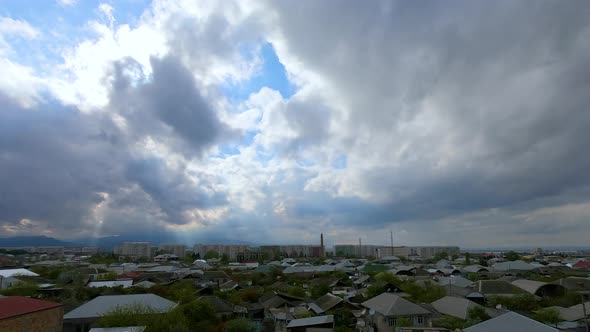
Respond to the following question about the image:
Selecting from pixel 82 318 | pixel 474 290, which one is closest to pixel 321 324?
pixel 82 318

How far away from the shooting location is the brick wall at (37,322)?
17.7 meters

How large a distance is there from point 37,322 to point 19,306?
1.40m

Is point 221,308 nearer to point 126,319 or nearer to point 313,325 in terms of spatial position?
point 313,325

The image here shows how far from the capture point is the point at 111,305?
2514 cm

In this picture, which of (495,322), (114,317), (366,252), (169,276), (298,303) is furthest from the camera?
(366,252)

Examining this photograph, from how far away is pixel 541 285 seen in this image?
3425 cm

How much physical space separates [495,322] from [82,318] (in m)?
23.9

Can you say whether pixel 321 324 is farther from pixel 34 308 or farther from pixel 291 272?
pixel 291 272

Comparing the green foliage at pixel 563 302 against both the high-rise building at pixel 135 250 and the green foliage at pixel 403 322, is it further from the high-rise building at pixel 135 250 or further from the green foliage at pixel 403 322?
the high-rise building at pixel 135 250

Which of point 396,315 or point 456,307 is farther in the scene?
point 456,307

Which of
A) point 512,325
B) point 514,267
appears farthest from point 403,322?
point 514,267

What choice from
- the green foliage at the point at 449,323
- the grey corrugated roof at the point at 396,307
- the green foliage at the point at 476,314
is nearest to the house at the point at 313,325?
the grey corrugated roof at the point at 396,307

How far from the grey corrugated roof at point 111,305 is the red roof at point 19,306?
8.94 feet

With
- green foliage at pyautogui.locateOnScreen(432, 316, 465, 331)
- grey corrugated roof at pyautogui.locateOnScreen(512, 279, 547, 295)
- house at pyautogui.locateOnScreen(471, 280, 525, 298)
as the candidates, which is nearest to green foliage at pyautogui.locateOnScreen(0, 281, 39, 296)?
green foliage at pyautogui.locateOnScreen(432, 316, 465, 331)
